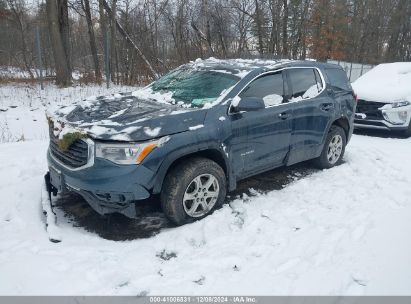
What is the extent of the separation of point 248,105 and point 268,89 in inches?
30.3

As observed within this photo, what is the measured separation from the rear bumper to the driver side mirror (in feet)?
4.22

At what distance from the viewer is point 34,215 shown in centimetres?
402

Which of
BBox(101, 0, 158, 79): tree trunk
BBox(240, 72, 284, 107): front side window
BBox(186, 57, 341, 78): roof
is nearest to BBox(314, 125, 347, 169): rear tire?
BBox(186, 57, 341, 78): roof

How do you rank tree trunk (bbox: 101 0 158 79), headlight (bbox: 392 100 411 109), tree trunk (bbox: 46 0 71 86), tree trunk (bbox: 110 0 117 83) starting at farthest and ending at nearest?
tree trunk (bbox: 110 0 117 83), tree trunk (bbox: 101 0 158 79), tree trunk (bbox: 46 0 71 86), headlight (bbox: 392 100 411 109)

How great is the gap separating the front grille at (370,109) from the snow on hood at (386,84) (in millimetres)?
94

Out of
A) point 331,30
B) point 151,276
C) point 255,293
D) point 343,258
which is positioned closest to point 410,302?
point 343,258

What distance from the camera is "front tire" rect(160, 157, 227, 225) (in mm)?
3748

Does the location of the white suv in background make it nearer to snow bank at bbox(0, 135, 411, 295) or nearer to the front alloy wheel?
snow bank at bbox(0, 135, 411, 295)

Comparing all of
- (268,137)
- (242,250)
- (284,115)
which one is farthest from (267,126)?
(242,250)

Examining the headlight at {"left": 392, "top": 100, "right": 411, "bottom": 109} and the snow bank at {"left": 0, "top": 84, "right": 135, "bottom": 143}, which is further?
the snow bank at {"left": 0, "top": 84, "right": 135, "bottom": 143}

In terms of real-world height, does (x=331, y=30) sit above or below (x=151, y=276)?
above

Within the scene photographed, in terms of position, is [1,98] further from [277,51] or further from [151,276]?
[277,51]

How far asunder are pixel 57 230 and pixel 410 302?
3.28m

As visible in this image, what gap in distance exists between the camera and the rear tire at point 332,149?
18.8 feet
